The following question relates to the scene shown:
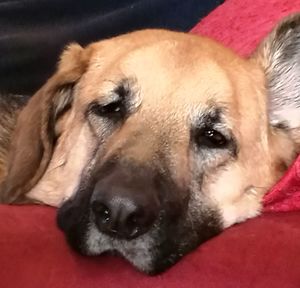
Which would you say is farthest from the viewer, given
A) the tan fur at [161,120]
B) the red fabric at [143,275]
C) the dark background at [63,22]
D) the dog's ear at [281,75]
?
the dark background at [63,22]

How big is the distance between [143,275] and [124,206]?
0.43ft

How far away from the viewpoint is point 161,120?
4.92 feet

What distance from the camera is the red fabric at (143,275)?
4.09 ft

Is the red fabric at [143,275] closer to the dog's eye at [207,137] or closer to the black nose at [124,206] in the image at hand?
the black nose at [124,206]

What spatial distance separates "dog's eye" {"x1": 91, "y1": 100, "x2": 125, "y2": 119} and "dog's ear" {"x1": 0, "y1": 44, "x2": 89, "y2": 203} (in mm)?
103

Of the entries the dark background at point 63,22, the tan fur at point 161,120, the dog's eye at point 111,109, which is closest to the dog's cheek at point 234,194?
the tan fur at point 161,120

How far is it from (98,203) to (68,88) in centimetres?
46

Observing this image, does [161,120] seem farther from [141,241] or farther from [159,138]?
[141,241]

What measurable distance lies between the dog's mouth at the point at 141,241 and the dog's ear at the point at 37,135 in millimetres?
237

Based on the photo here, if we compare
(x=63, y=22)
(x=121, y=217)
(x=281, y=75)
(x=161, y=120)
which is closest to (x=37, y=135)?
(x=161, y=120)

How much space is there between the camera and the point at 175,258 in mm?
1324

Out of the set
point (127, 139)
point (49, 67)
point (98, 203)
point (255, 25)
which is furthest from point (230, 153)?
point (49, 67)

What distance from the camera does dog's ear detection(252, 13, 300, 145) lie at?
1.74 meters

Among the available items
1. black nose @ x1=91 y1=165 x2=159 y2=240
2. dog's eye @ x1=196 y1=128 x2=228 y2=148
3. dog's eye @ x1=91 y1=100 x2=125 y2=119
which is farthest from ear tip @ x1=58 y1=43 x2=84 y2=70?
black nose @ x1=91 y1=165 x2=159 y2=240
